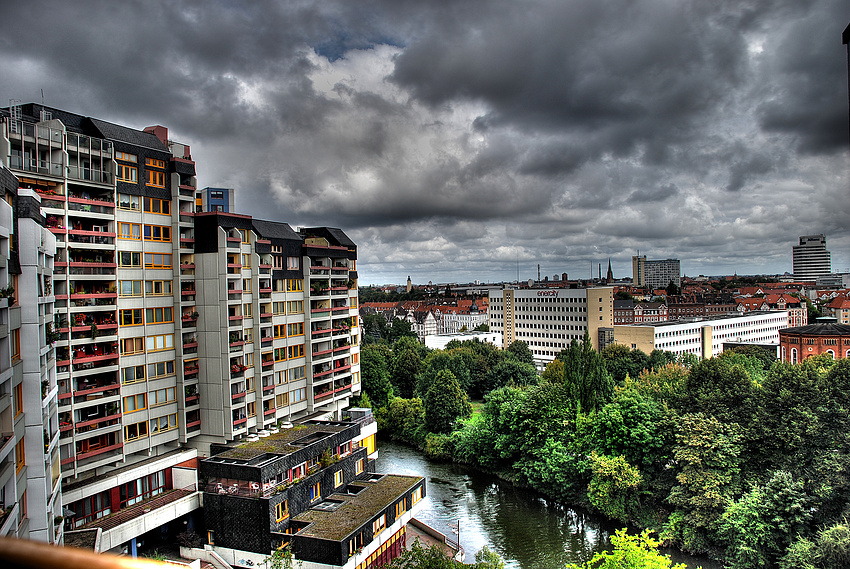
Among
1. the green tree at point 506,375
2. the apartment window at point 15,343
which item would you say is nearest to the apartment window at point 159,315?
the apartment window at point 15,343

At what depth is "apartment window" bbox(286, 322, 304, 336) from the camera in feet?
113

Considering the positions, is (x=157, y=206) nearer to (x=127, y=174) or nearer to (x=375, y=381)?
(x=127, y=174)

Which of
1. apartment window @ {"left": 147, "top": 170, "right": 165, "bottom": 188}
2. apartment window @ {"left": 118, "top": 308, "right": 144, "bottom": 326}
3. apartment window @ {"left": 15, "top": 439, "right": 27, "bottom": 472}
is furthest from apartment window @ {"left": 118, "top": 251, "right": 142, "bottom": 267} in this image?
apartment window @ {"left": 15, "top": 439, "right": 27, "bottom": 472}

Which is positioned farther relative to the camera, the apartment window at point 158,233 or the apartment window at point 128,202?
the apartment window at point 158,233

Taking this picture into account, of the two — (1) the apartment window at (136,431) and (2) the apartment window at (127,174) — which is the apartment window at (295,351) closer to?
(1) the apartment window at (136,431)

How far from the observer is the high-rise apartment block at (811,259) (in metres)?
114

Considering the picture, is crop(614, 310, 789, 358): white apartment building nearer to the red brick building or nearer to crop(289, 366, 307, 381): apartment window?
the red brick building

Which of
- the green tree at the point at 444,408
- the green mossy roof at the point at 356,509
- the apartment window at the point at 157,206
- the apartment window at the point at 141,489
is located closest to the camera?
the green mossy roof at the point at 356,509

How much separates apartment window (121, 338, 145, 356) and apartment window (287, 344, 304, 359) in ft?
30.4

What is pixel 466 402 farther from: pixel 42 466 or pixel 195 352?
pixel 42 466

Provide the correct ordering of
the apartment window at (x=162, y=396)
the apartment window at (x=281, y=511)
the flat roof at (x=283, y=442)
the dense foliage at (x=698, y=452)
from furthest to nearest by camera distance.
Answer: the apartment window at (x=162, y=396) < the flat roof at (x=283, y=442) < the dense foliage at (x=698, y=452) < the apartment window at (x=281, y=511)

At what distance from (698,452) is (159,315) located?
91.5 feet

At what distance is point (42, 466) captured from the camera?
1264 centimetres

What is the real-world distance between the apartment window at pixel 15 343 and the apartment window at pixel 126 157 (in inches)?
630
